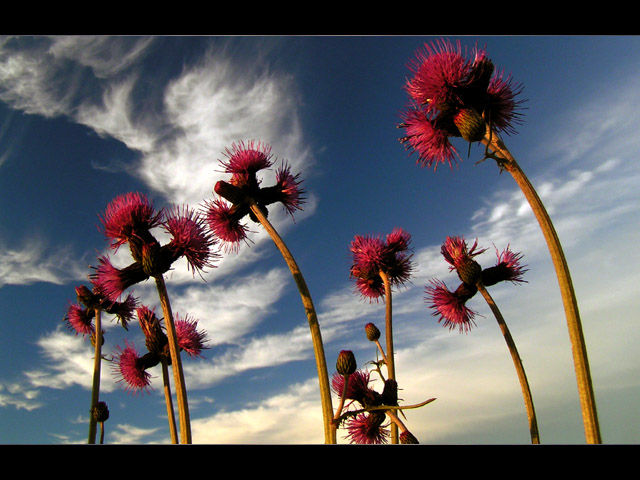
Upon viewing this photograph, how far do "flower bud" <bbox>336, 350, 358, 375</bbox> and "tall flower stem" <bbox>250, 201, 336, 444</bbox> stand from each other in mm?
156

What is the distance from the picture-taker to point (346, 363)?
3896mm

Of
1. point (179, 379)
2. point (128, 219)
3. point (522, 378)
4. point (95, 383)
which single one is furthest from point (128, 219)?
point (522, 378)

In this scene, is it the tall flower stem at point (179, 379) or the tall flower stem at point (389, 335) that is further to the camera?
the tall flower stem at point (389, 335)

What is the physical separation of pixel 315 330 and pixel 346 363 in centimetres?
45

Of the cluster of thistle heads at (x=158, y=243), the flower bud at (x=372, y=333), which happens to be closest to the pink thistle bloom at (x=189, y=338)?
the cluster of thistle heads at (x=158, y=243)

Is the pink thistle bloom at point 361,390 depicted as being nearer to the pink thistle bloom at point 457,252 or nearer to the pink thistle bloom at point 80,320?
the pink thistle bloom at point 457,252

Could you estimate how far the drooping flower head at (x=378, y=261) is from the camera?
21.6 feet

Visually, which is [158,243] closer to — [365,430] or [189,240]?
[189,240]

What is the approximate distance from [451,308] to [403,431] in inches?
80.1

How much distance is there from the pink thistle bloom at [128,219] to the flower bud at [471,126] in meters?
3.51

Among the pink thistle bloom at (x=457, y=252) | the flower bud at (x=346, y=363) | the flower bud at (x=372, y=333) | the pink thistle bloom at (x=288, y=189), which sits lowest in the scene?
the flower bud at (x=346, y=363)
